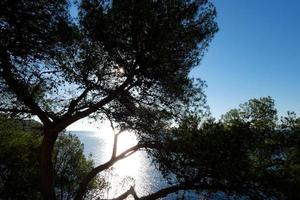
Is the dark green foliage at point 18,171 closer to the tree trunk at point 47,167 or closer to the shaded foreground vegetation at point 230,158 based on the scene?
the shaded foreground vegetation at point 230,158

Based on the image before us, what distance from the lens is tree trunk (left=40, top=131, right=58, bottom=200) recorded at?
44.7 ft

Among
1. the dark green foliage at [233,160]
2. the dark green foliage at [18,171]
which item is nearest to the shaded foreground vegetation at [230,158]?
the dark green foliage at [233,160]

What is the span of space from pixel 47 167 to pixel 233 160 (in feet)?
26.7

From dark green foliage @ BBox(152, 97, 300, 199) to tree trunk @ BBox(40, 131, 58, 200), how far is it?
4976 mm

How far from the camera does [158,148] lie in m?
14.3

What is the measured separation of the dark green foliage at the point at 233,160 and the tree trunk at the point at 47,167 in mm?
4976

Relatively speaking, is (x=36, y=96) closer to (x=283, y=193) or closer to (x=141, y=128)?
(x=141, y=128)

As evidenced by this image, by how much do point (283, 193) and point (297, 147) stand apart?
2665mm

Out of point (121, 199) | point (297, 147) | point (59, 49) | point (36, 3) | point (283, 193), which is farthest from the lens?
point (121, 199)

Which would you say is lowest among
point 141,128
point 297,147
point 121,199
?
point 297,147

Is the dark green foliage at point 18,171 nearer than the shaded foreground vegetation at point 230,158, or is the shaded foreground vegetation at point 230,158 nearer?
the shaded foreground vegetation at point 230,158

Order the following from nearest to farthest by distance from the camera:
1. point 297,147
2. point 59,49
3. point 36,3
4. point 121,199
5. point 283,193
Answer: point 283,193
point 36,3
point 297,147
point 59,49
point 121,199

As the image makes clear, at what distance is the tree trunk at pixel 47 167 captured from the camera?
44.7ft

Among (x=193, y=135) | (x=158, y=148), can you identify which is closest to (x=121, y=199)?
(x=158, y=148)
